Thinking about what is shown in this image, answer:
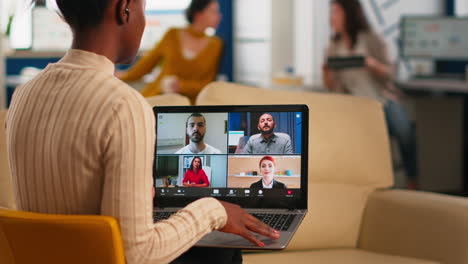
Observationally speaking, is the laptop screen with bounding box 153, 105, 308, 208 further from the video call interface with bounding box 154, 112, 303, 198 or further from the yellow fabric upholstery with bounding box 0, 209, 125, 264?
the yellow fabric upholstery with bounding box 0, 209, 125, 264

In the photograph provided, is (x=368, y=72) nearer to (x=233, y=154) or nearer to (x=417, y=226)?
(x=417, y=226)

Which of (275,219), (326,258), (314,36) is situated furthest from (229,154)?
(314,36)

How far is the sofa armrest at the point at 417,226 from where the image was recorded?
91.3 inches

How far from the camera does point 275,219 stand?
180cm

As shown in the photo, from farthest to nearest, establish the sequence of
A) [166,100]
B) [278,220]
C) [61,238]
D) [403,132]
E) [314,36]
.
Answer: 1. [314,36]
2. [403,132]
3. [166,100]
4. [278,220]
5. [61,238]

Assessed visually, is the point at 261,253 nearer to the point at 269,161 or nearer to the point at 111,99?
the point at 269,161

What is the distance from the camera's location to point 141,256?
134 cm

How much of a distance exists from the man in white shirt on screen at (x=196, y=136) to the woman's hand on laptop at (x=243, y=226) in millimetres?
365

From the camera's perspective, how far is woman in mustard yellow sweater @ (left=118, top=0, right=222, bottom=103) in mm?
5395

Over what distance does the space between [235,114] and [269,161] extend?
15cm

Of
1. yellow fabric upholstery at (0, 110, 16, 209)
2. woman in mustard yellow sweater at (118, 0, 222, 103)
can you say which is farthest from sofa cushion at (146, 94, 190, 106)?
woman in mustard yellow sweater at (118, 0, 222, 103)

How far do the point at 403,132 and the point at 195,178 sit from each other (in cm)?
336

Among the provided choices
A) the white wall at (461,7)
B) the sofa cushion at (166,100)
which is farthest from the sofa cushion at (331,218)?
the white wall at (461,7)

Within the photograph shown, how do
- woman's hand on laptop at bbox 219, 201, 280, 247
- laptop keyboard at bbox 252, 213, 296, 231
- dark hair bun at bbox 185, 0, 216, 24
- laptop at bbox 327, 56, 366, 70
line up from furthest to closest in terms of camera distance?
dark hair bun at bbox 185, 0, 216, 24 < laptop at bbox 327, 56, 366, 70 < laptop keyboard at bbox 252, 213, 296, 231 < woman's hand on laptop at bbox 219, 201, 280, 247
